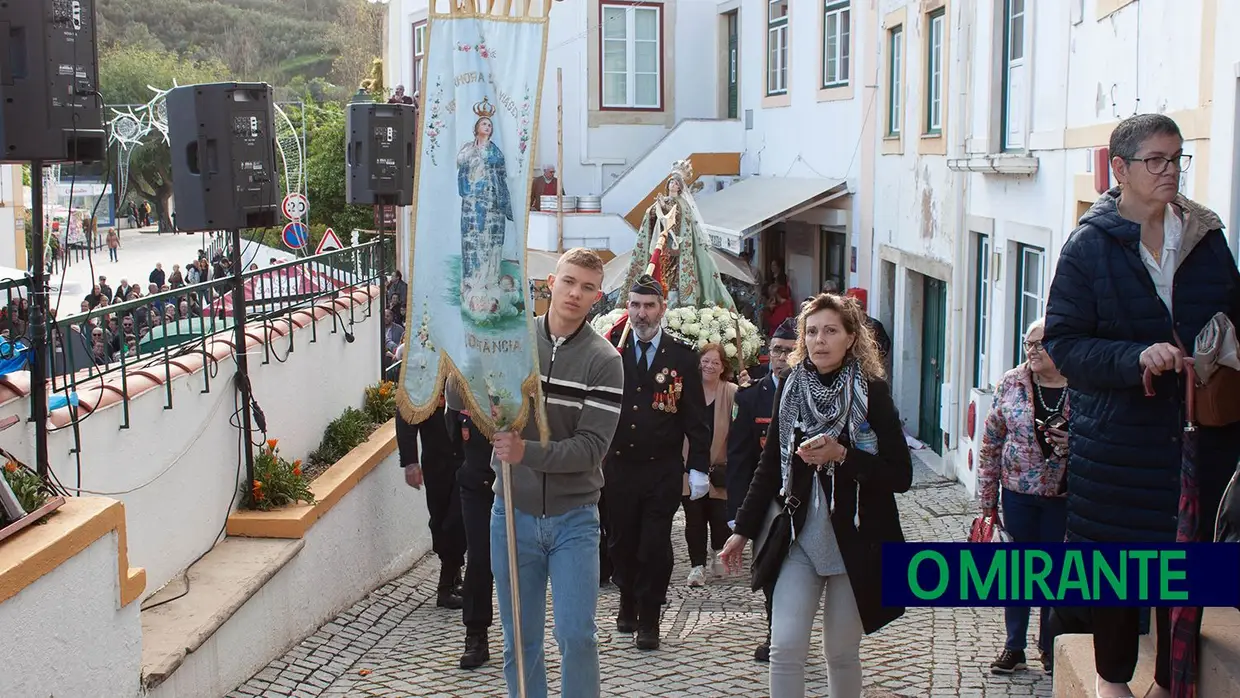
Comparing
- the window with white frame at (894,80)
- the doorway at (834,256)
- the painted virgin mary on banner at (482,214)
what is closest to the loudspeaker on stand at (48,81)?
the painted virgin mary on banner at (482,214)

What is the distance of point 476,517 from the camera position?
7020 mm

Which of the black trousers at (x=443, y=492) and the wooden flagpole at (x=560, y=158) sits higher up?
the wooden flagpole at (x=560, y=158)

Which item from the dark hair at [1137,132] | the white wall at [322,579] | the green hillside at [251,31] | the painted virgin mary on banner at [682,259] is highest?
the green hillside at [251,31]

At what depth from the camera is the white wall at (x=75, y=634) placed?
4965 mm

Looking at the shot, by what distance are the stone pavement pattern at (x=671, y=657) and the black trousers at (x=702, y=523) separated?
267 millimetres

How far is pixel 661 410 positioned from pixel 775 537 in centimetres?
262

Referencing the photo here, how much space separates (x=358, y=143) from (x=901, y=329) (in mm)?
6796

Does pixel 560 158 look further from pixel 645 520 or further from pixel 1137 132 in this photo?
pixel 1137 132

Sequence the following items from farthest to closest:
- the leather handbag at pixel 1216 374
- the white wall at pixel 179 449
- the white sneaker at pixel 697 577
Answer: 1. the white sneaker at pixel 697 577
2. the white wall at pixel 179 449
3. the leather handbag at pixel 1216 374

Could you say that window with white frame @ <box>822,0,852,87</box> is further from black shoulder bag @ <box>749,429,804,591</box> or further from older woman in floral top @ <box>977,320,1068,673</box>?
black shoulder bag @ <box>749,429,804,591</box>

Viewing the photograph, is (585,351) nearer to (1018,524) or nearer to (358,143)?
(1018,524)

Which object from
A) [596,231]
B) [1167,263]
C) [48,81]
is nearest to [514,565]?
[1167,263]

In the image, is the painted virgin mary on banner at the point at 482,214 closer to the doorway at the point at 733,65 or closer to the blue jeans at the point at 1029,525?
the blue jeans at the point at 1029,525

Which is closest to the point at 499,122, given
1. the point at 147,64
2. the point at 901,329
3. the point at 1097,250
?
the point at 1097,250
